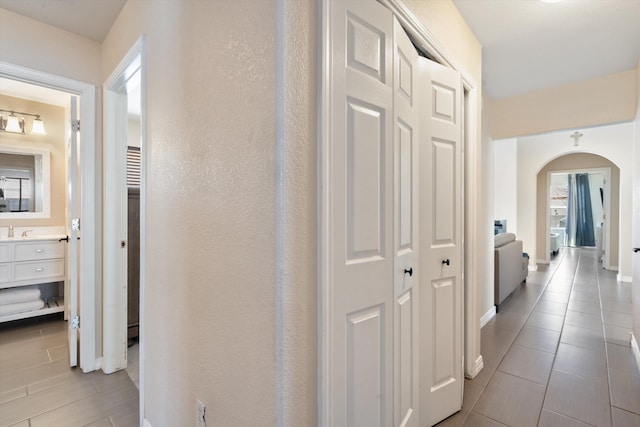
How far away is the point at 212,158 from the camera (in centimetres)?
111

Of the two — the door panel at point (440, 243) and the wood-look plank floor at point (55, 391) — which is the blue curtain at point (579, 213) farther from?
the wood-look plank floor at point (55, 391)

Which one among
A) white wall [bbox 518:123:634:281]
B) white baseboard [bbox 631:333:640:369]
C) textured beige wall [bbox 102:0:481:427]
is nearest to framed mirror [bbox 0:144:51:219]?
textured beige wall [bbox 102:0:481:427]

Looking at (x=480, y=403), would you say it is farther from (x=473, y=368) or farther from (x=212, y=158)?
(x=212, y=158)

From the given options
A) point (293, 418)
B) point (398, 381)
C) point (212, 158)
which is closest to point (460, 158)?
point (398, 381)

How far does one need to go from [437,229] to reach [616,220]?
7073 mm

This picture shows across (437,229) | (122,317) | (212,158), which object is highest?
(212,158)

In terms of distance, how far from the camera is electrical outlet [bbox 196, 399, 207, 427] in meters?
1.13

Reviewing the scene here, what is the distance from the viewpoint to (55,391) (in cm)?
197

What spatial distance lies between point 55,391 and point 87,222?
45.4 inches

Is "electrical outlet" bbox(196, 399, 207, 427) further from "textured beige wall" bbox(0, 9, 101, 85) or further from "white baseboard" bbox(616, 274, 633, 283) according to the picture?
"white baseboard" bbox(616, 274, 633, 283)

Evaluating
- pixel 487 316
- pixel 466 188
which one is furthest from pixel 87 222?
pixel 487 316

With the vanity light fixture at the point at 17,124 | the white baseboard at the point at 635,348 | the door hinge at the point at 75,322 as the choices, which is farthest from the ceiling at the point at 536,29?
the white baseboard at the point at 635,348

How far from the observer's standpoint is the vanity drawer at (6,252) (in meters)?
2.85

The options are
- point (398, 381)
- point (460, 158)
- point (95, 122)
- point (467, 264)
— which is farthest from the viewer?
point (95, 122)
